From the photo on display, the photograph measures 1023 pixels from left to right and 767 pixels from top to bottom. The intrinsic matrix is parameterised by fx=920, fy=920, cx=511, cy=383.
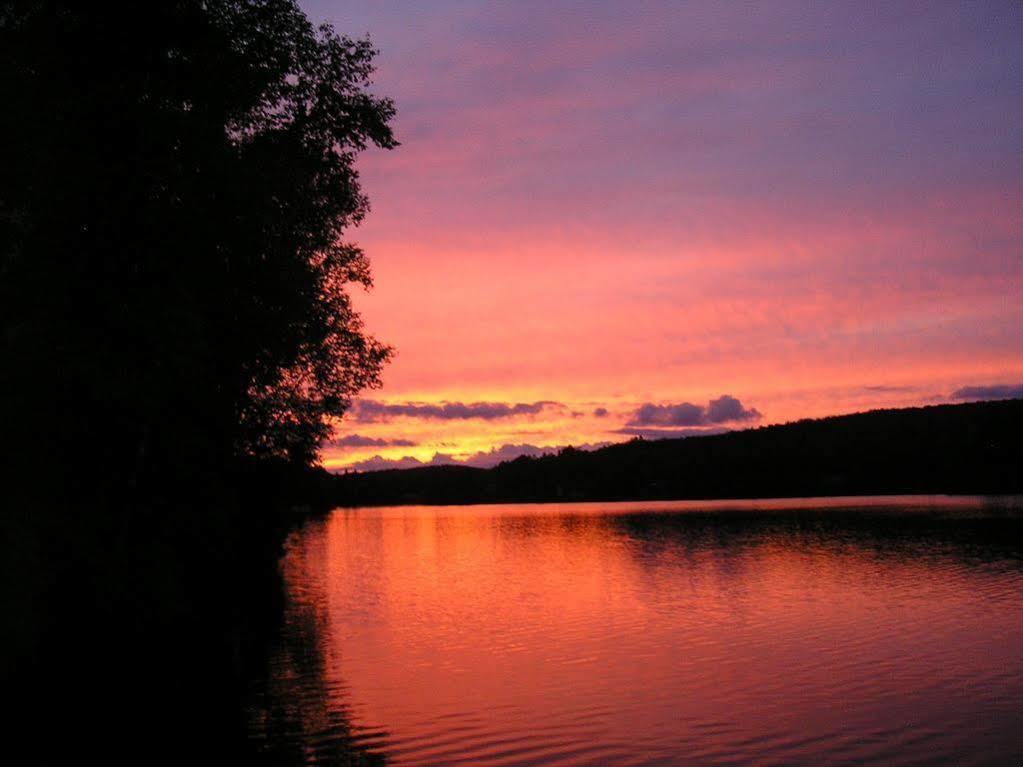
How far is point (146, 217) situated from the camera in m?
20.5

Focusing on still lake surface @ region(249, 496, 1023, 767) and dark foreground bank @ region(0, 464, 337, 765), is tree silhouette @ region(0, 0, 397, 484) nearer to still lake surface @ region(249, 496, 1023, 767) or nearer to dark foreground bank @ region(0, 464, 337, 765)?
dark foreground bank @ region(0, 464, 337, 765)

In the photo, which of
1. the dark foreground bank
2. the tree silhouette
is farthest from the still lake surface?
the tree silhouette

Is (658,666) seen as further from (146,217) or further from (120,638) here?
(146,217)

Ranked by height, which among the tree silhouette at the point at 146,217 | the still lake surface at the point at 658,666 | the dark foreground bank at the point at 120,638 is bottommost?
the still lake surface at the point at 658,666

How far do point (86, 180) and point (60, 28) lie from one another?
3.70 m

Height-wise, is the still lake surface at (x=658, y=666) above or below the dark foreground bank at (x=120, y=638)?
below

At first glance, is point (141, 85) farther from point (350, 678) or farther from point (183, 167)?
point (350, 678)

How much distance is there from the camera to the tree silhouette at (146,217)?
19.3 m

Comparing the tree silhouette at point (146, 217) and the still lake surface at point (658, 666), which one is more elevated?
the tree silhouette at point (146, 217)

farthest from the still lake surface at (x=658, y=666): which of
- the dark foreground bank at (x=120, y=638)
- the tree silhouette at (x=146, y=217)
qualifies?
the tree silhouette at (x=146, y=217)

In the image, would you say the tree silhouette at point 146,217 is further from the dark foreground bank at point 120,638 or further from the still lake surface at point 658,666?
the still lake surface at point 658,666

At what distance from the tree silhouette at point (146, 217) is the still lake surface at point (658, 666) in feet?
25.6

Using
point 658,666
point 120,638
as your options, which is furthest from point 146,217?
point 658,666

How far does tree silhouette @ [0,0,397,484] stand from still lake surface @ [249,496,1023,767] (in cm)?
781
